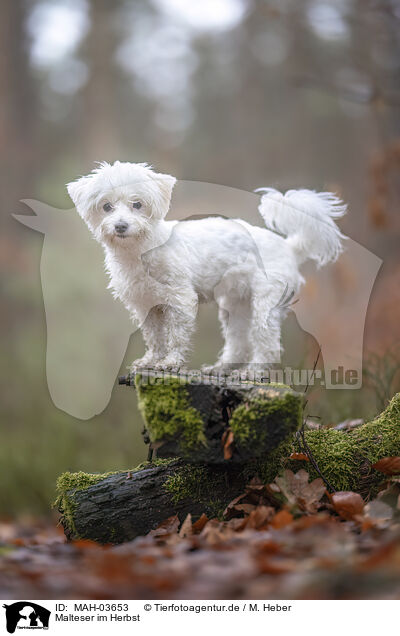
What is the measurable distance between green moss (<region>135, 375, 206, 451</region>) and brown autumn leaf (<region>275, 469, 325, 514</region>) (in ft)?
1.83

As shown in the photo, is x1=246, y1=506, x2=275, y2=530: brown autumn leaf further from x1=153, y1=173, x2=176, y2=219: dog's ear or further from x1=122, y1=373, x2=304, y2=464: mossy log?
x1=153, y1=173, x2=176, y2=219: dog's ear

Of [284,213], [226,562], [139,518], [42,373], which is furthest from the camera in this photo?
[42,373]

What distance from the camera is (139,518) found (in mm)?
3174

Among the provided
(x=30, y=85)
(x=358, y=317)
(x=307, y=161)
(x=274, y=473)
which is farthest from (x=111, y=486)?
(x=307, y=161)

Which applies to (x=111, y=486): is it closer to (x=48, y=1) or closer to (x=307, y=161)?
(x=48, y=1)

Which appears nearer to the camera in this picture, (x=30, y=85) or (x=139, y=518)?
(x=139, y=518)

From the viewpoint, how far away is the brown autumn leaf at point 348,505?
282cm

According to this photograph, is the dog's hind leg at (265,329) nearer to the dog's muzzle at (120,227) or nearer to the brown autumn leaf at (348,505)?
the dog's muzzle at (120,227)

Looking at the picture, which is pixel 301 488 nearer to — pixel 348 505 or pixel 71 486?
pixel 348 505

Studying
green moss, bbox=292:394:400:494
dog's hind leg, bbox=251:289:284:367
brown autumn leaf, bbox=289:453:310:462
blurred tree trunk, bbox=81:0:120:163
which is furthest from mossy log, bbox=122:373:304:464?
blurred tree trunk, bbox=81:0:120:163

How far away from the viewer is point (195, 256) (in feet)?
12.2

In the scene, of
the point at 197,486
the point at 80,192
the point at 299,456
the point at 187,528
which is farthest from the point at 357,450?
the point at 80,192

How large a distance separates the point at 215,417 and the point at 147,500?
774mm

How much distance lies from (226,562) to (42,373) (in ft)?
20.3
